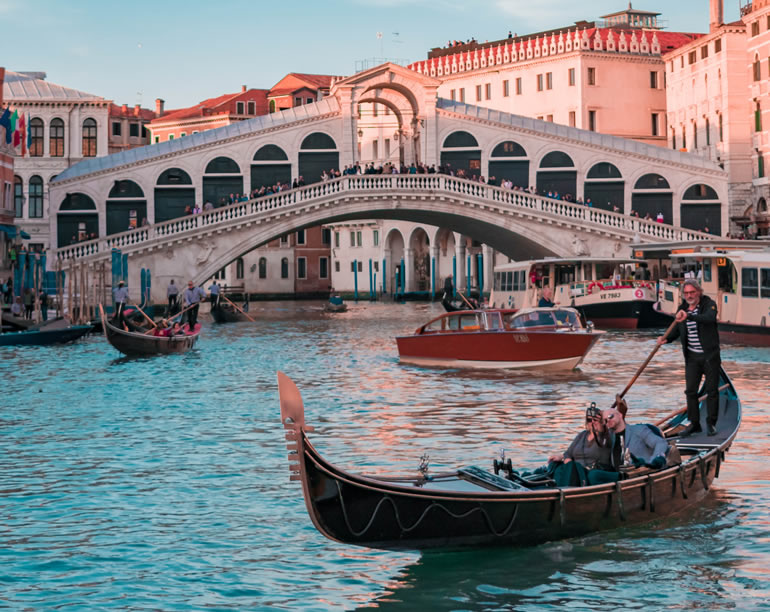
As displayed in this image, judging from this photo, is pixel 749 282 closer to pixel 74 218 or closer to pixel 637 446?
pixel 637 446

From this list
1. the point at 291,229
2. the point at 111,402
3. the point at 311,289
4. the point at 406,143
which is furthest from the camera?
the point at 311,289

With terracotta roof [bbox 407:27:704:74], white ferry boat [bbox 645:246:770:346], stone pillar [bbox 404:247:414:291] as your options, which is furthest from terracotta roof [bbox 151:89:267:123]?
white ferry boat [bbox 645:246:770:346]

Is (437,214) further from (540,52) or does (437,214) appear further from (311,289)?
(311,289)

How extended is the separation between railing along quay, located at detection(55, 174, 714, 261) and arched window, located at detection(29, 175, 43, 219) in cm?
1548

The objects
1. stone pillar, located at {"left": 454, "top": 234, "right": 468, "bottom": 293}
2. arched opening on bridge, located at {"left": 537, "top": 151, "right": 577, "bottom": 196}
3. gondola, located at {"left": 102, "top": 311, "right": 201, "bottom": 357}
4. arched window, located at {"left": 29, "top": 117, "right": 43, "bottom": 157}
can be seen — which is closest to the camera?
gondola, located at {"left": 102, "top": 311, "right": 201, "bottom": 357}

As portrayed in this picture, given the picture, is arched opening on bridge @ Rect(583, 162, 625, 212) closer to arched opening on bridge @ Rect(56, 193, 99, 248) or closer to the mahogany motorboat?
arched opening on bridge @ Rect(56, 193, 99, 248)

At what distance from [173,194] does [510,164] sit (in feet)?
39.0

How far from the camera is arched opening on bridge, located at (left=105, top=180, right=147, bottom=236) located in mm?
42688

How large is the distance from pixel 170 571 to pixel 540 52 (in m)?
53.2

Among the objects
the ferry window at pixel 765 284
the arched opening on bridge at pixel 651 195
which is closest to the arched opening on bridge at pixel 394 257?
the arched opening on bridge at pixel 651 195

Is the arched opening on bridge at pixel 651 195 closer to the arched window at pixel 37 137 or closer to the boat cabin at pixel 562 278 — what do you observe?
the boat cabin at pixel 562 278

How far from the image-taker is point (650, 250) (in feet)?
112

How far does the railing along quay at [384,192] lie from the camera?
39.0 metres

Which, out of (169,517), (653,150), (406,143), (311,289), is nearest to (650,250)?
(653,150)
